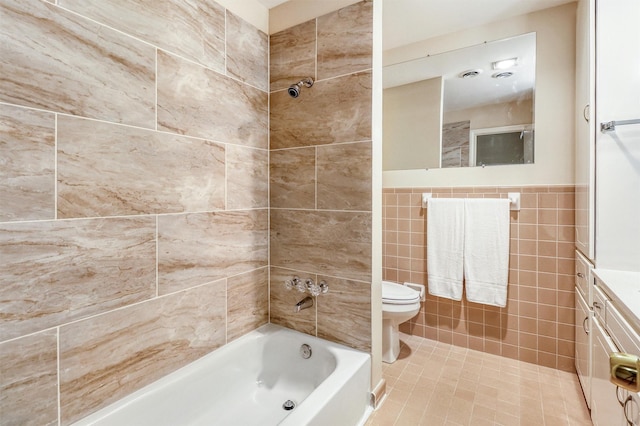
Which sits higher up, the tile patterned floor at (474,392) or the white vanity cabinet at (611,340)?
the white vanity cabinet at (611,340)

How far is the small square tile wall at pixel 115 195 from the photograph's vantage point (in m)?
0.98

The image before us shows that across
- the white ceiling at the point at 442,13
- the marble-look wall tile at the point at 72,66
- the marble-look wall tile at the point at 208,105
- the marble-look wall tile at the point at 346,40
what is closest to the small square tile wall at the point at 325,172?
the marble-look wall tile at the point at 346,40

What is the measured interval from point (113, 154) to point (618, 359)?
5.25 ft

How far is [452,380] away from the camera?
1.92 meters

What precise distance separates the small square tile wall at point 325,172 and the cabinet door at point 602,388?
3.16ft

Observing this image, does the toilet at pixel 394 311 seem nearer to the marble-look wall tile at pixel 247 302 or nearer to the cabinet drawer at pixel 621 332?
the marble-look wall tile at pixel 247 302

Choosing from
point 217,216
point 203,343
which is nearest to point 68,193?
point 217,216

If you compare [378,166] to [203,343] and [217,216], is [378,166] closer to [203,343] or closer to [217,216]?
[217,216]

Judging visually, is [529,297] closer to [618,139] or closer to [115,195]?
[618,139]

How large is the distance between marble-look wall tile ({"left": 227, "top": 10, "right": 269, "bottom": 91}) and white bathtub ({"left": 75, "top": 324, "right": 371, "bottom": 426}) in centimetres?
152

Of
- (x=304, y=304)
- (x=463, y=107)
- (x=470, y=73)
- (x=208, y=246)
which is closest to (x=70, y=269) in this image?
(x=208, y=246)

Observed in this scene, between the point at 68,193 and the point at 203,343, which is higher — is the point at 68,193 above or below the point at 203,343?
above

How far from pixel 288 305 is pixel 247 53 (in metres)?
1.53

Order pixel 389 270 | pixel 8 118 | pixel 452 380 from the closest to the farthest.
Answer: pixel 8 118 → pixel 452 380 → pixel 389 270
